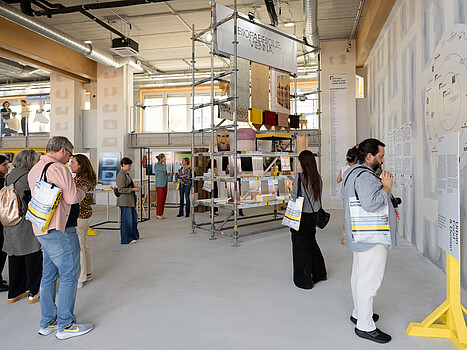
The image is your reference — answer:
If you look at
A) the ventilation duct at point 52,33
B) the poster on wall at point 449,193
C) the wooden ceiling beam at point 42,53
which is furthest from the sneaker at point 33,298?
the wooden ceiling beam at point 42,53

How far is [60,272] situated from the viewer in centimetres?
264

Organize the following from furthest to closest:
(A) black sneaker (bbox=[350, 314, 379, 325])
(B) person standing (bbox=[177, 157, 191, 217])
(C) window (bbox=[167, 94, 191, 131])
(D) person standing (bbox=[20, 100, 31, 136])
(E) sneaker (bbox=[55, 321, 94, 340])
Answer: (C) window (bbox=[167, 94, 191, 131]) → (D) person standing (bbox=[20, 100, 31, 136]) → (B) person standing (bbox=[177, 157, 191, 217]) → (A) black sneaker (bbox=[350, 314, 379, 325]) → (E) sneaker (bbox=[55, 321, 94, 340])

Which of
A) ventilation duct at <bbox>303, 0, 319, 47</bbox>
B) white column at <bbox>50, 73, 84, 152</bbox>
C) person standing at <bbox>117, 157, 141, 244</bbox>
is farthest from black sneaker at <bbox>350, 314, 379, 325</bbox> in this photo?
white column at <bbox>50, 73, 84, 152</bbox>

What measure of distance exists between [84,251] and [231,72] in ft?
11.9

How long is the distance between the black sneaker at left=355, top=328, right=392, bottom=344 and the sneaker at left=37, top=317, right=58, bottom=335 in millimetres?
2388

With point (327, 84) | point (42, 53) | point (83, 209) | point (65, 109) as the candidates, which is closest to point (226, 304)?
point (83, 209)

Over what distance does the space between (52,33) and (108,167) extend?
14.4 ft

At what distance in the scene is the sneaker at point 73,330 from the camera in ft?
8.63

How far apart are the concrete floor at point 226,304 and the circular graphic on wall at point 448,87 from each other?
1768 millimetres

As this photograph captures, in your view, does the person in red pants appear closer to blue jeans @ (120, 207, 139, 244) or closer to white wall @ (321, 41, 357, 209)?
blue jeans @ (120, 207, 139, 244)

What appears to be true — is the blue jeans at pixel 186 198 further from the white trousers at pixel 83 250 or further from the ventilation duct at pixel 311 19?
the white trousers at pixel 83 250

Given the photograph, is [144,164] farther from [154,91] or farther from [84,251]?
[154,91]

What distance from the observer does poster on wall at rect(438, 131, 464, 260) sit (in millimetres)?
2377

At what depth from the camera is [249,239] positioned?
6.21 m
